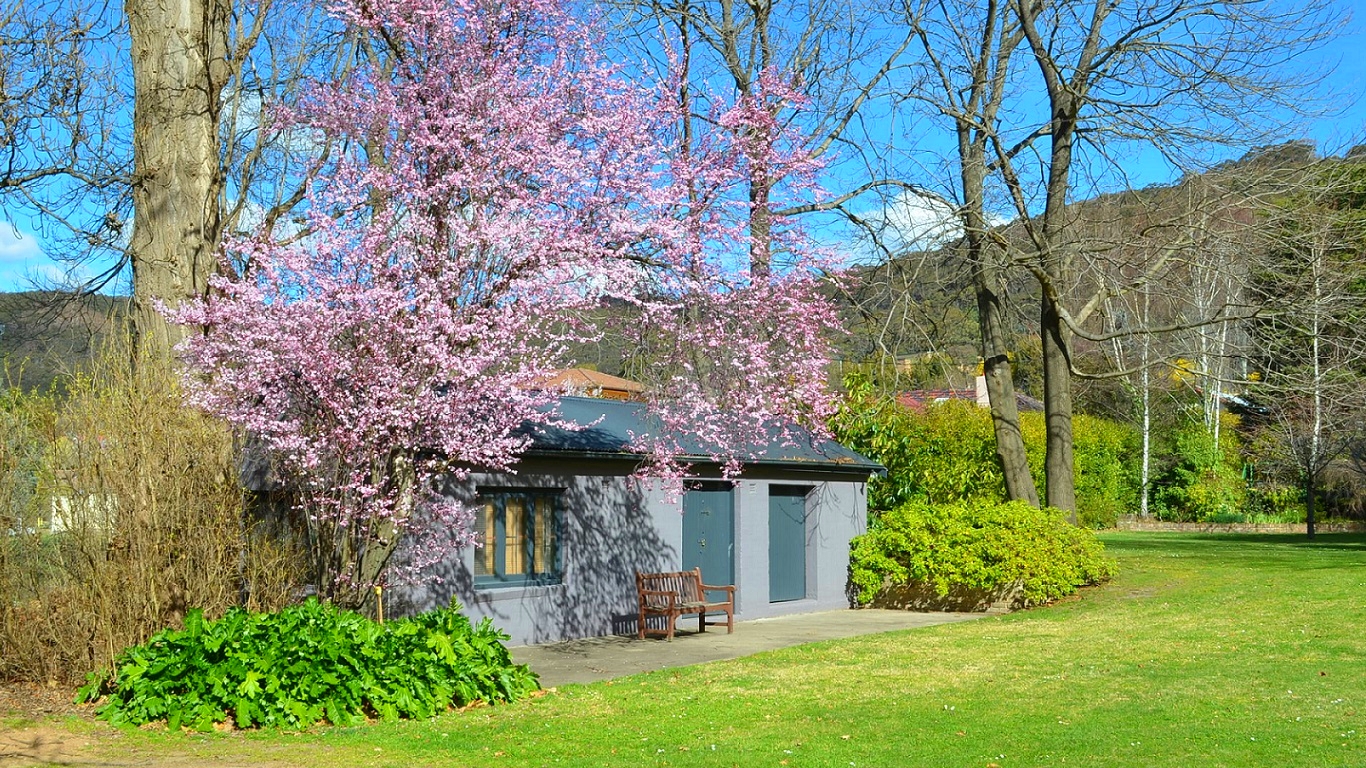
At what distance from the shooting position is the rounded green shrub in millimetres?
18295

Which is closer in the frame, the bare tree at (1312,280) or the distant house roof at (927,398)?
the bare tree at (1312,280)

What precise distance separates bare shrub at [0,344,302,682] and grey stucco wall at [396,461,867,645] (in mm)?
3323

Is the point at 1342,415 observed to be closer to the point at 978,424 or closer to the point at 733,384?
the point at 978,424

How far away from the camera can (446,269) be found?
10.9 metres

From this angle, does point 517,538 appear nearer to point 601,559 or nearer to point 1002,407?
point 601,559

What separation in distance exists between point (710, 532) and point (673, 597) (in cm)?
264

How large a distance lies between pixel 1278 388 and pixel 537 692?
434 inches

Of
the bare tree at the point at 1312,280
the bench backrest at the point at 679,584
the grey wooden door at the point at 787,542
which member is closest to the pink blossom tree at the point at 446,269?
the bench backrest at the point at 679,584

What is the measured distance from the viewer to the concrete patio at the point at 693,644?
505 inches

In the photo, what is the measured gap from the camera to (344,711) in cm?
927

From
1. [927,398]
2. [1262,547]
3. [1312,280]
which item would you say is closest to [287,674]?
[1312,280]

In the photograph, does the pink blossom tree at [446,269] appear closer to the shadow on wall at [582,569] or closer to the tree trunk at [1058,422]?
the shadow on wall at [582,569]

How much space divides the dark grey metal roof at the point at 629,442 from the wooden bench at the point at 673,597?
160 centimetres

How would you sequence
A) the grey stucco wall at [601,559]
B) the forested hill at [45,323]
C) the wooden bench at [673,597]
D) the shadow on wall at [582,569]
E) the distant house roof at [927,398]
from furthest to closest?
the distant house roof at [927,398] < the forested hill at [45,323] < the wooden bench at [673,597] < the grey stucco wall at [601,559] < the shadow on wall at [582,569]
